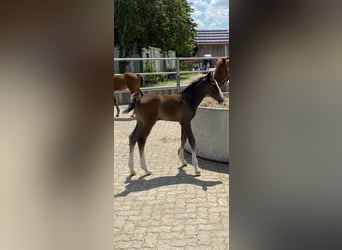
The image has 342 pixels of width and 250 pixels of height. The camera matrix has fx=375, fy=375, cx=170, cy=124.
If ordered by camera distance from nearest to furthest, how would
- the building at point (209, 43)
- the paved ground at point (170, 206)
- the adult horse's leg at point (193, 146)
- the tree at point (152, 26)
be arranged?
the paved ground at point (170, 206), the adult horse's leg at point (193, 146), the tree at point (152, 26), the building at point (209, 43)

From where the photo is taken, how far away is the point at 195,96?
4.30 meters

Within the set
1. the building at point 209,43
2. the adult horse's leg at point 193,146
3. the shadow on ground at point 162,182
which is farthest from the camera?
the building at point 209,43

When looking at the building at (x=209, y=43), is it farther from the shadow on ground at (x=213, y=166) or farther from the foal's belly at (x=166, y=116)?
the foal's belly at (x=166, y=116)

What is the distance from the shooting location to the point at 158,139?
627 cm

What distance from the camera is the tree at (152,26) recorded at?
1661 centimetres

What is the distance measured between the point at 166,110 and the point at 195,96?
15.1 inches

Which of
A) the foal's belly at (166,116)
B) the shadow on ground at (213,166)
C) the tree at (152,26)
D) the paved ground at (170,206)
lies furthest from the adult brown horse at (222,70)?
the tree at (152,26)

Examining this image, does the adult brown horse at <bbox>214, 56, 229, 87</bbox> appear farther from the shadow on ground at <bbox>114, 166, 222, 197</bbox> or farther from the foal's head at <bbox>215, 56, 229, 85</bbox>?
the shadow on ground at <bbox>114, 166, 222, 197</bbox>

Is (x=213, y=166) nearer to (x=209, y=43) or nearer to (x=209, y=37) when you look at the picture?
(x=209, y=43)

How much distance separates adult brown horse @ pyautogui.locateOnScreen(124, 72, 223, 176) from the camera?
4.12 metres

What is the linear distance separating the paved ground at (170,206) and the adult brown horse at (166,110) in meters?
0.26

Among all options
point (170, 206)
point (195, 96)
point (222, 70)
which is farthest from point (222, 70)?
point (170, 206)
